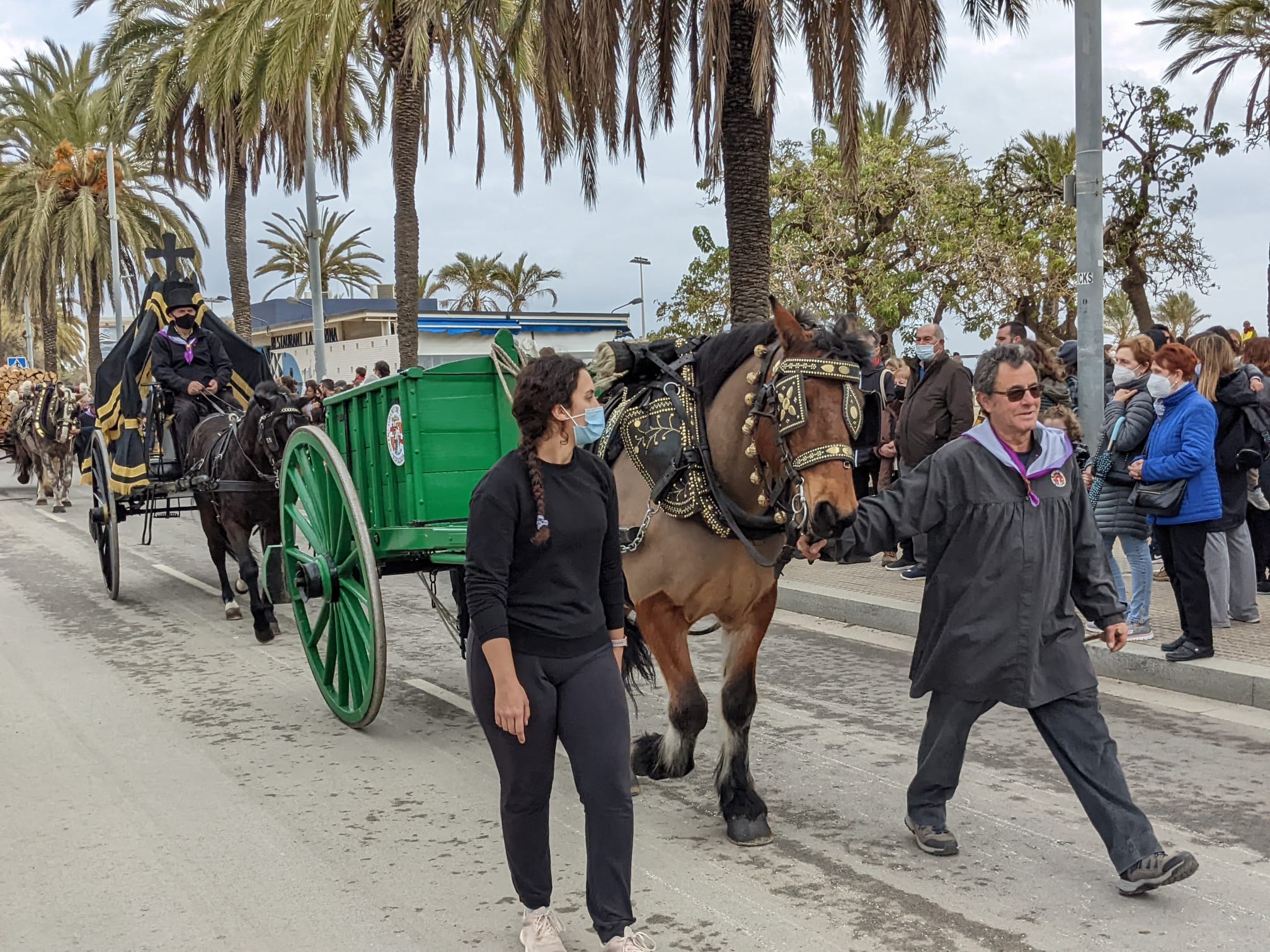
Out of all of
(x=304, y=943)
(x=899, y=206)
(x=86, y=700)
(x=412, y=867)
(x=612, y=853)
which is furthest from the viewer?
(x=899, y=206)

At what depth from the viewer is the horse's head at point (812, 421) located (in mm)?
3822

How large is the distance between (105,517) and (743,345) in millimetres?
7583

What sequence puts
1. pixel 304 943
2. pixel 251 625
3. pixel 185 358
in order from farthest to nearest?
1. pixel 185 358
2. pixel 251 625
3. pixel 304 943

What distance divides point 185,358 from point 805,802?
7.17 m

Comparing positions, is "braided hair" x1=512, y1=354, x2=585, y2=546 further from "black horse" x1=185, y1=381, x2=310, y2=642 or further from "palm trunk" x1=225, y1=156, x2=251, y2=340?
"palm trunk" x1=225, y1=156, x2=251, y2=340

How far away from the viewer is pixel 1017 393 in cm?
400

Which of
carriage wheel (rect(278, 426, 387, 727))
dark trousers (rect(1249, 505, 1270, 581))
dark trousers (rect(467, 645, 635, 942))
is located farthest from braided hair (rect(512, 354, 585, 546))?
Result: dark trousers (rect(1249, 505, 1270, 581))

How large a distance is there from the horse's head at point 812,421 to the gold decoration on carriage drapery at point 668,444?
29cm

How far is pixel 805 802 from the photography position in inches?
195

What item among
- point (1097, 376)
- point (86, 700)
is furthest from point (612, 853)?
point (1097, 376)

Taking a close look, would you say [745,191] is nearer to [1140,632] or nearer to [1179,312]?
[1140,632]

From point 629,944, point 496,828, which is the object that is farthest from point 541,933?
point 496,828

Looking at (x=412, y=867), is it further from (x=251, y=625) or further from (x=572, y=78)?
(x=572, y=78)

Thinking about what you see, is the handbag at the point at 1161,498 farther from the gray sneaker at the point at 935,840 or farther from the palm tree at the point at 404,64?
the palm tree at the point at 404,64
